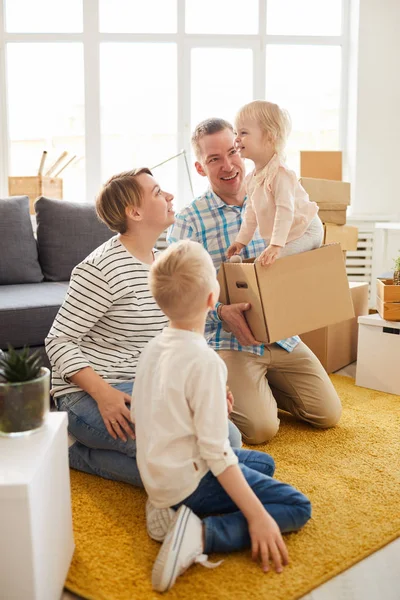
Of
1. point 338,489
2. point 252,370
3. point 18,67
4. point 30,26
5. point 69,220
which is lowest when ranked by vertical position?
point 338,489

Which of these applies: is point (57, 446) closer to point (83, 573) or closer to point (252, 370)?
point (83, 573)

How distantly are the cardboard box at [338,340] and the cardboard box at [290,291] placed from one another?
A: 86cm

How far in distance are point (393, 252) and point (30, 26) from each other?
3.14 m

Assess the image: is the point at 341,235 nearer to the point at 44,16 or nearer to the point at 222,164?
the point at 222,164

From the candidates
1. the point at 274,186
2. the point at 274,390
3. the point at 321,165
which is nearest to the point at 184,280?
the point at 274,186

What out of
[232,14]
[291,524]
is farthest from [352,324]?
→ [232,14]

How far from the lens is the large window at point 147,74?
4.60 m

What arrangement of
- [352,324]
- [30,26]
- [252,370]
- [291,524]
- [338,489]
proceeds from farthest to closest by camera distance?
1. [30,26]
2. [352,324]
3. [252,370]
4. [338,489]
5. [291,524]

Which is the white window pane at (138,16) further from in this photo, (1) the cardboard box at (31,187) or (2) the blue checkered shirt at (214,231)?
(2) the blue checkered shirt at (214,231)

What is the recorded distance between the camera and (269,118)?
2094 mm

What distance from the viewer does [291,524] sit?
59.3 inches

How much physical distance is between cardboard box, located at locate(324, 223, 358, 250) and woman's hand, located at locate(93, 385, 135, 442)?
2.10 meters

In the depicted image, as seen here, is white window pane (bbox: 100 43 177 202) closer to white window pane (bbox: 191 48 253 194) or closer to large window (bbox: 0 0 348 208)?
large window (bbox: 0 0 348 208)

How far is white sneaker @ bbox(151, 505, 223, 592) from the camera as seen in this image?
130 centimetres
